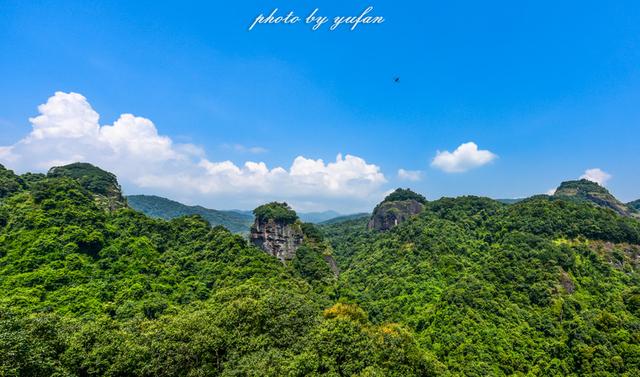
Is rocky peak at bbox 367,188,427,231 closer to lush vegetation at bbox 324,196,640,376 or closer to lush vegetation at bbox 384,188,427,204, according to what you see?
lush vegetation at bbox 384,188,427,204

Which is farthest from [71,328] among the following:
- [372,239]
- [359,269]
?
[372,239]

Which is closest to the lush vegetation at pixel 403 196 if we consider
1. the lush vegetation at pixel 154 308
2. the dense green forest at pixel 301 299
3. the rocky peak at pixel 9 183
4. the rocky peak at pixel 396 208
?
the rocky peak at pixel 396 208

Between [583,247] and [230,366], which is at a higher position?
[583,247]

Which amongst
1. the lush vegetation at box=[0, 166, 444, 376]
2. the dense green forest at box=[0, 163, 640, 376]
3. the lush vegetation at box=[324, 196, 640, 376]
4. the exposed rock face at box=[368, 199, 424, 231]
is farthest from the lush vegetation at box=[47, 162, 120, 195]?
the exposed rock face at box=[368, 199, 424, 231]

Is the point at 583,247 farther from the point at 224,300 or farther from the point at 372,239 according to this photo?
the point at 224,300

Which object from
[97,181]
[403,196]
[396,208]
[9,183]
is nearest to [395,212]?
[396,208]
